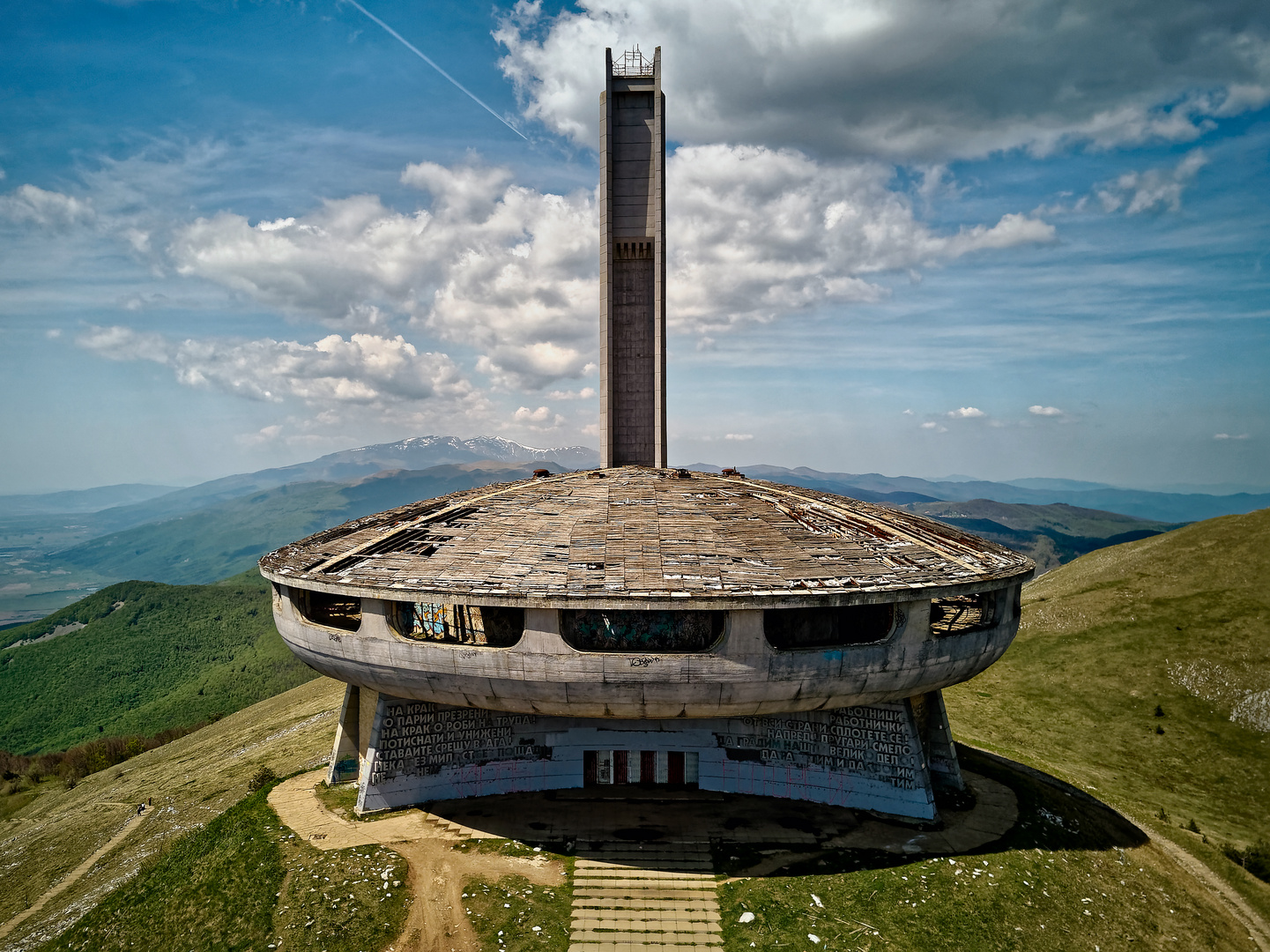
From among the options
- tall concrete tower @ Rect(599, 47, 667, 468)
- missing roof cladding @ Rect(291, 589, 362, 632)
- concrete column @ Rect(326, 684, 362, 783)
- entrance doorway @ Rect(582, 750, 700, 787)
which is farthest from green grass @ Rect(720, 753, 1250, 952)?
tall concrete tower @ Rect(599, 47, 667, 468)

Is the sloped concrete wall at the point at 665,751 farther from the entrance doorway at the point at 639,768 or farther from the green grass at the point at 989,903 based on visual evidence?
the green grass at the point at 989,903

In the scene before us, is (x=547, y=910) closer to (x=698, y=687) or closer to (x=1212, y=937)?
(x=698, y=687)

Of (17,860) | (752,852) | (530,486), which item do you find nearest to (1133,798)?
(752,852)

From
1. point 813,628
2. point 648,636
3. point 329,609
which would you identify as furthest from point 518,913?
point 329,609

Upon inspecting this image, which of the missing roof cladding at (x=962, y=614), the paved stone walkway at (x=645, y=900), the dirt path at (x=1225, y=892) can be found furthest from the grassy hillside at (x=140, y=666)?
the dirt path at (x=1225, y=892)

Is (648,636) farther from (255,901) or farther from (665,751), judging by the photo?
(255,901)
